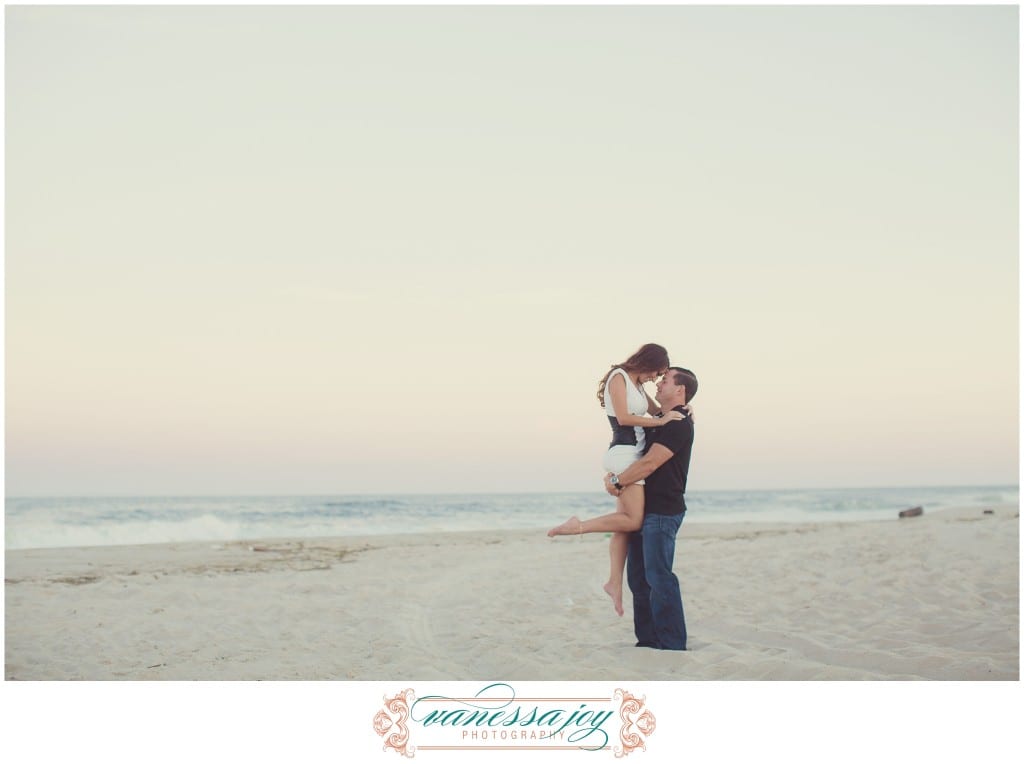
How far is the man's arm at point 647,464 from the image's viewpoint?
536cm

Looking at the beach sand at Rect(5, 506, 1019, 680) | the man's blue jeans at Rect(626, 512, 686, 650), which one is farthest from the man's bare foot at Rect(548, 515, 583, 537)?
the beach sand at Rect(5, 506, 1019, 680)

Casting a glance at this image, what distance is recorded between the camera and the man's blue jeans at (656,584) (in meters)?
5.41

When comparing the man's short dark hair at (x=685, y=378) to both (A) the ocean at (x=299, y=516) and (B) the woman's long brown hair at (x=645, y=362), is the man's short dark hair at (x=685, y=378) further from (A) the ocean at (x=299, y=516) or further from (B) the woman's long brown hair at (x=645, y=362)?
(A) the ocean at (x=299, y=516)

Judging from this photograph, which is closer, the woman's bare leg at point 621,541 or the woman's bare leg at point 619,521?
the woman's bare leg at point 619,521

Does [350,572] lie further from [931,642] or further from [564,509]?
[564,509]

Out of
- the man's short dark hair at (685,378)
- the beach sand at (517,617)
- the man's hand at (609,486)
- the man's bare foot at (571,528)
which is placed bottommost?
the beach sand at (517,617)
